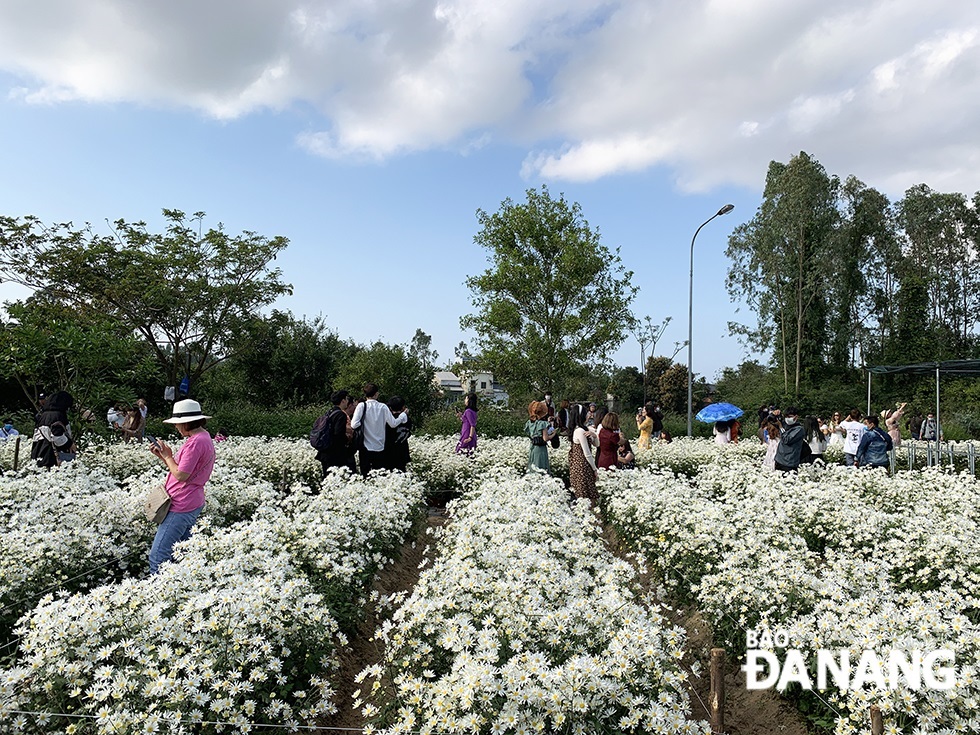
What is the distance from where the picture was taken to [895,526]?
7.79 m

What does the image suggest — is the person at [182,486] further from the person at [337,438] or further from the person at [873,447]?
the person at [873,447]

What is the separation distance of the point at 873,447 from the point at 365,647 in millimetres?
10457

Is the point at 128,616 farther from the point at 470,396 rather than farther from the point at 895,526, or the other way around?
the point at 470,396

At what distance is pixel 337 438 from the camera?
1044 cm

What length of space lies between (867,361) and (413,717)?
49011 millimetres

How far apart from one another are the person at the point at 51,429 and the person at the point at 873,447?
13.5m

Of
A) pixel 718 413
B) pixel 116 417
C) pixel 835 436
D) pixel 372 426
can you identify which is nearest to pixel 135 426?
pixel 116 417

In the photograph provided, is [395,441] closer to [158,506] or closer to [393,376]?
[158,506]

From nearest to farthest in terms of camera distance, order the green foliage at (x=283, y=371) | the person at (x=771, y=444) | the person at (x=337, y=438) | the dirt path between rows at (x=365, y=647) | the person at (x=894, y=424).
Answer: the dirt path between rows at (x=365, y=647) < the person at (x=337, y=438) < the person at (x=771, y=444) < the person at (x=894, y=424) < the green foliage at (x=283, y=371)

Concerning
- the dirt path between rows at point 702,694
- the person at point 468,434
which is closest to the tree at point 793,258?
the person at point 468,434

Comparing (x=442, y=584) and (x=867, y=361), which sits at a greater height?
(x=867, y=361)

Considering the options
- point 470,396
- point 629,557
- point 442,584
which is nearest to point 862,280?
point 470,396

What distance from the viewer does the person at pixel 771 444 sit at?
39.3 ft

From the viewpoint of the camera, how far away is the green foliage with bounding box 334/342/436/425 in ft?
87.1
